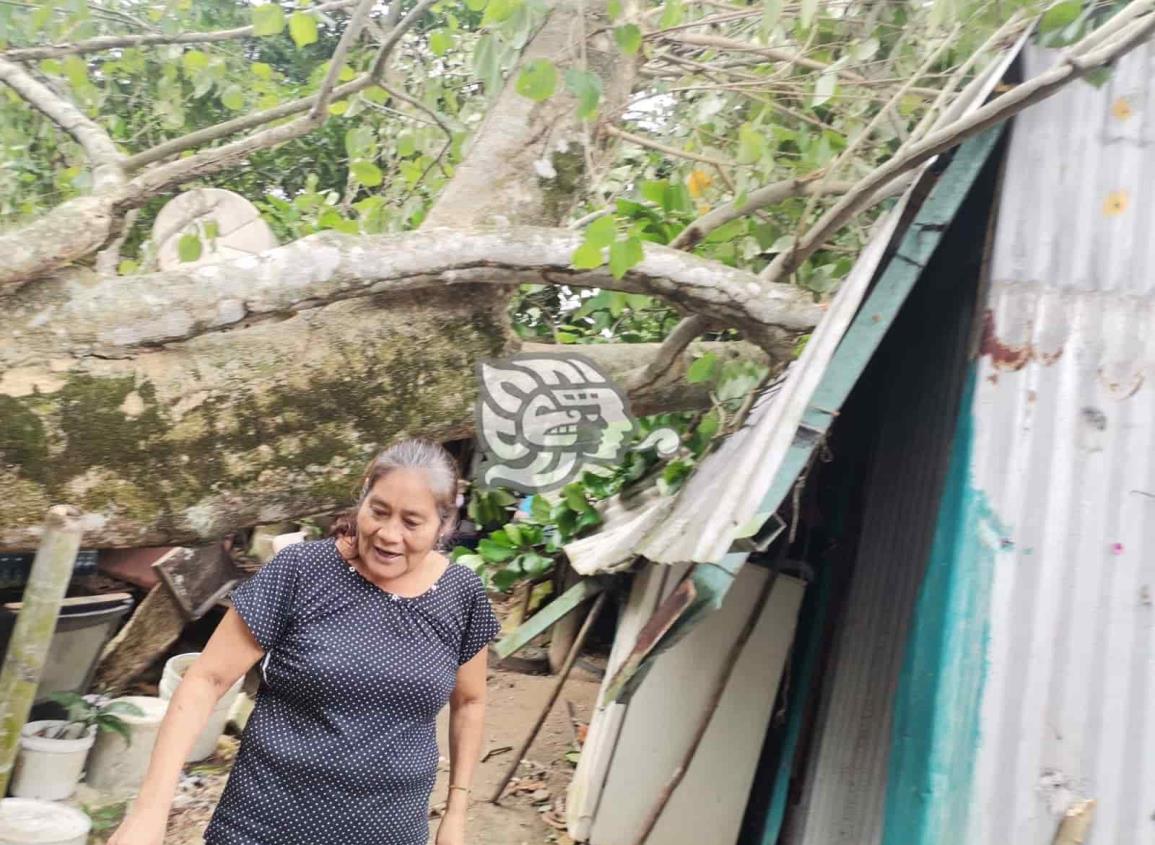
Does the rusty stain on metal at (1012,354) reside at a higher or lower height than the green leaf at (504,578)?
higher

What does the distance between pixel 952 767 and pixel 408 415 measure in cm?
170

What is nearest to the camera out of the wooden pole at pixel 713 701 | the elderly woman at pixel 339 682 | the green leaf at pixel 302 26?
the elderly woman at pixel 339 682

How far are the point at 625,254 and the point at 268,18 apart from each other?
131 centimetres

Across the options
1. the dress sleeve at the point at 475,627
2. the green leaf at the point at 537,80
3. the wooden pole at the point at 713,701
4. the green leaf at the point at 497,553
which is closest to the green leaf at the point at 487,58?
the green leaf at the point at 537,80

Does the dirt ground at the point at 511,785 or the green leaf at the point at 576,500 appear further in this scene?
the green leaf at the point at 576,500

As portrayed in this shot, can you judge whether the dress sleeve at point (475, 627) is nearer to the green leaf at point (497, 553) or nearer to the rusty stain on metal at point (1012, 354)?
the rusty stain on metal at point (1012, 354)

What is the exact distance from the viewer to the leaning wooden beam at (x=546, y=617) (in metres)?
2.68

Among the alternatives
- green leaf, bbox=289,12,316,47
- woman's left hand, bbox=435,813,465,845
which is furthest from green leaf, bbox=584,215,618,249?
woman's left hand, bbox=435,813,465,845

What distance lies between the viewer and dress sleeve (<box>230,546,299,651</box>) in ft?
5.54

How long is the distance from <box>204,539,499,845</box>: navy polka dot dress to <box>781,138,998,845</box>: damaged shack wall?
1.54m

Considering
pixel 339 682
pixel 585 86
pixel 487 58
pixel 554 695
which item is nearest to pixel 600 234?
pixel 585 86

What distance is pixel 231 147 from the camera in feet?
9.68

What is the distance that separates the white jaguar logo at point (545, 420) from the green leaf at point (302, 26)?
45.1 inches

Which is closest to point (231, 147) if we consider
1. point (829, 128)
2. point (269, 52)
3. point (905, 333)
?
point (829, 128)
